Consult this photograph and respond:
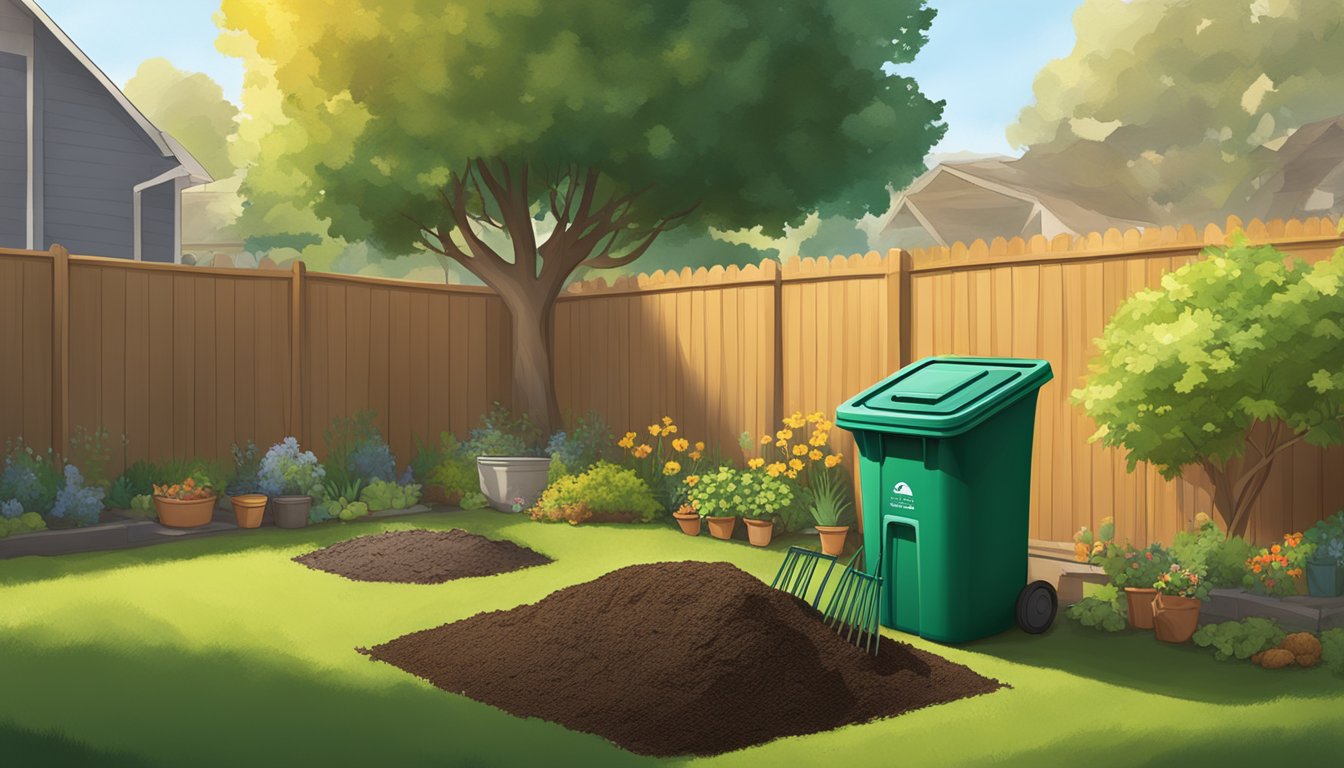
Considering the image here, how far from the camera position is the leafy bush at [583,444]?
406 inches

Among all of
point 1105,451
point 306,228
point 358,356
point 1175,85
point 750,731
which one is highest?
point 1175,85

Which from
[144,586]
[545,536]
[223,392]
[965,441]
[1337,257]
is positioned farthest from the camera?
[223,392]

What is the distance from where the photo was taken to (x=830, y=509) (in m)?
8.50

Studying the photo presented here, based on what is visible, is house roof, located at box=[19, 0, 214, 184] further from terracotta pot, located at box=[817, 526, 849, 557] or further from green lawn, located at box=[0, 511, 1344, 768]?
terracotta pot, located at box=[817, 526, 849, 557]

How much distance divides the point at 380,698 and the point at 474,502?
5659 mm

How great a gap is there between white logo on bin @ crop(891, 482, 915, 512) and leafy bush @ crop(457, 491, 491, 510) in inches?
209

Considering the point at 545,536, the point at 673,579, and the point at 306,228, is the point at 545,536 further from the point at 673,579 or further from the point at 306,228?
the point at 306,228

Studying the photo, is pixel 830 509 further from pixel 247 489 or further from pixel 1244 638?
pixel 247 489

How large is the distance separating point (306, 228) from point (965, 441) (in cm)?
2565

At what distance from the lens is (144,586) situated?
22.8ft

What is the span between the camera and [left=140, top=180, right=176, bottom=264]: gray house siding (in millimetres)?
16375

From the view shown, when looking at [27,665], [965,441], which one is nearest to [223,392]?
[27,665]

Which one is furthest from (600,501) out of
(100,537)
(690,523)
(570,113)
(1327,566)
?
(1327,566)

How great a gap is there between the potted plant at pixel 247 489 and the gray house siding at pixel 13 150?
6.94 m
